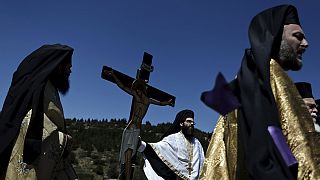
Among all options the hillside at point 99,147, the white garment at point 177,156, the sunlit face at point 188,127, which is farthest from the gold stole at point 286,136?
the hillside at point 99,147

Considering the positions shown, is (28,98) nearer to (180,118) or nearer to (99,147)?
(180,118)

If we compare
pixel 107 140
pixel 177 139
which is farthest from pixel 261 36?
pixel 107 140

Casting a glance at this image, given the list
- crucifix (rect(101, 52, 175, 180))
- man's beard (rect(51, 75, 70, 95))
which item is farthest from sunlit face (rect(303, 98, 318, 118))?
crucifix (rect(101, 52, 175, 180))

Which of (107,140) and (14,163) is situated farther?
(107,140)

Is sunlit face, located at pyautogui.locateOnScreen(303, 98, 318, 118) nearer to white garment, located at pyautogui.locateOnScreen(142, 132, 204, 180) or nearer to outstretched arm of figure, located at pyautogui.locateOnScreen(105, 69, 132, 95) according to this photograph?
white garment, located at pyautogui.locateOnScreen(142, 132, 204, 180)

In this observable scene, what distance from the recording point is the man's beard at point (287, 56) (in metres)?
3.27

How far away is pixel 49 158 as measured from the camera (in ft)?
18.3

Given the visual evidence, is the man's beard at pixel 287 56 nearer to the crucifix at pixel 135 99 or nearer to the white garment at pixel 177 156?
the crucifix at pixel 135 99

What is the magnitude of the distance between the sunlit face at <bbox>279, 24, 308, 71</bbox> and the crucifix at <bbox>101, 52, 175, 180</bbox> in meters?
5.06

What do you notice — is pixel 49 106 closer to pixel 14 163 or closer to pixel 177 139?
pixel 14 163

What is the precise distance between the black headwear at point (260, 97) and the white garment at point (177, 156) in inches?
233

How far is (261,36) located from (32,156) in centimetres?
319

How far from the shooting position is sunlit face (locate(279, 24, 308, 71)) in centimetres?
328

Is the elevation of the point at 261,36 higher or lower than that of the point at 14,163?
higher
